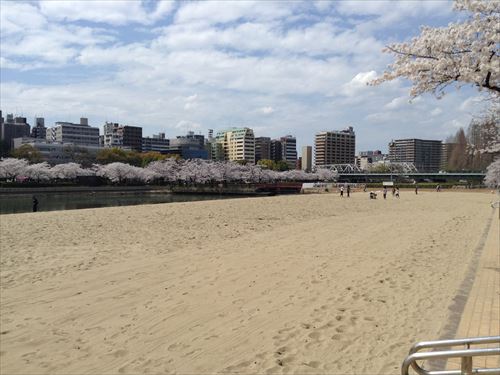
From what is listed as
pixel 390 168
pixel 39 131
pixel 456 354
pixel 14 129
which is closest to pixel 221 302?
pixel 456 354

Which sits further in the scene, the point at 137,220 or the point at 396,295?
the point at 137,220

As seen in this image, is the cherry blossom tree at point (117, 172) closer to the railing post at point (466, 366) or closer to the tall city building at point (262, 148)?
the railing post at point (466, 366)

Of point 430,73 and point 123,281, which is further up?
point 430,73

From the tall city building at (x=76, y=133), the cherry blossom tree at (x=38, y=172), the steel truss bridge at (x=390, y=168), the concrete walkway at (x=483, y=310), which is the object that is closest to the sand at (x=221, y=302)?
the concrete walkway at (x=483, y=310)

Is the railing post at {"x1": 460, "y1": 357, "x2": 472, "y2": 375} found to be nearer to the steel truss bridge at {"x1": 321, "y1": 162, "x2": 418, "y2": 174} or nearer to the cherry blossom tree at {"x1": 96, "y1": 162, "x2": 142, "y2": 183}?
the cherry blossom tree at {"x1": 96, "y1": 162, "x2": 142, "y2": 183}

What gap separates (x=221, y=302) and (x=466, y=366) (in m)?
6.03

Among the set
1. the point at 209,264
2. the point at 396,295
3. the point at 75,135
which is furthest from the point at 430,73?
the point at 75,135

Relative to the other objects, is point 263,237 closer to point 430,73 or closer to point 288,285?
point 288,285

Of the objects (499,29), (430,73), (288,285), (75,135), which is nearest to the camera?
(499,29)

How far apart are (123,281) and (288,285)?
3.92 m

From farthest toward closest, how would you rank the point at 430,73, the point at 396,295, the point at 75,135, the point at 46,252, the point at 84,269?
the point at 75,135
the point at 46,252
the point at 84,269
the point at 396,295
the point at 430,73

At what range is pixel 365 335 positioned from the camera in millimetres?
6297

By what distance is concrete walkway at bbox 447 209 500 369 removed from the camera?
16.5 ft

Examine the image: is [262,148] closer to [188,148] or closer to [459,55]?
[188,148]
